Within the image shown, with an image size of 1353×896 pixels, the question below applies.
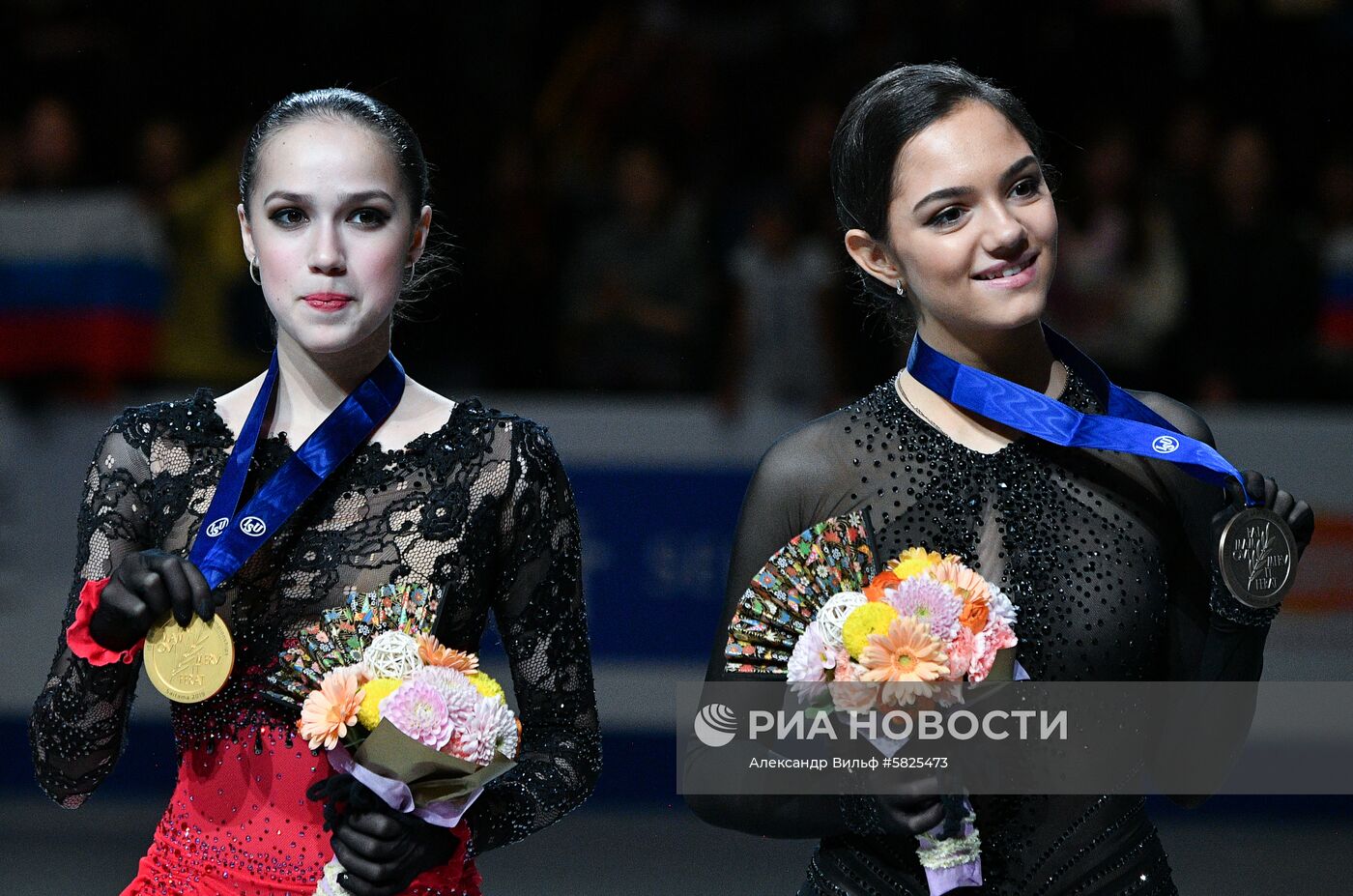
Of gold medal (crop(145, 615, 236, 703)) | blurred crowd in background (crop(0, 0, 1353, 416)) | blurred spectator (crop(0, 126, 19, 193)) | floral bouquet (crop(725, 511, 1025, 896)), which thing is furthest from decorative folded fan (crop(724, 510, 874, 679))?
blurred spectator (crop(0, 126, 19, 193))

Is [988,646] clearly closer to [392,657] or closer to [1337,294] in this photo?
[392,657]

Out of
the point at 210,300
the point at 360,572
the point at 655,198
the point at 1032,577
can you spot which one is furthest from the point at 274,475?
the point at 655,198

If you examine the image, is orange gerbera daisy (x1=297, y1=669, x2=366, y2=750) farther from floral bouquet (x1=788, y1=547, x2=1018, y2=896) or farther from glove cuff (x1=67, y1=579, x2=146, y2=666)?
floral bouquet (x1=788, y1=547, x2=1018, y2=896)

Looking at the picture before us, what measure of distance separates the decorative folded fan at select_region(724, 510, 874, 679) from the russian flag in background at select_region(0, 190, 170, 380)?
13.1 ft

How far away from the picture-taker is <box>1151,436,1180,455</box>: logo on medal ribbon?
2.45 m

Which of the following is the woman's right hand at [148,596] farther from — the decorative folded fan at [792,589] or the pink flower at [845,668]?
the pink flower at [845,668]

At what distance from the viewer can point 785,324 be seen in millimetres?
5820

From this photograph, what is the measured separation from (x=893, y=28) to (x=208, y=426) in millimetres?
4736

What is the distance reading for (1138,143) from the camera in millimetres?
6594

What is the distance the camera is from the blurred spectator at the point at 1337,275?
625 cm

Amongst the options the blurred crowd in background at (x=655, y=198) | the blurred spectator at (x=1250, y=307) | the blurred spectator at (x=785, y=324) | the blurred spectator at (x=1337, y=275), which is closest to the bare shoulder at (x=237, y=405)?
the blurred crowd in background at (x=655, y=198)

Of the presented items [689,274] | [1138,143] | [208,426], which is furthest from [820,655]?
[1138,143]

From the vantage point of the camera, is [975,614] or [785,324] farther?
[785,324]

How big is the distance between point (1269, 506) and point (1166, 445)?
15cm
